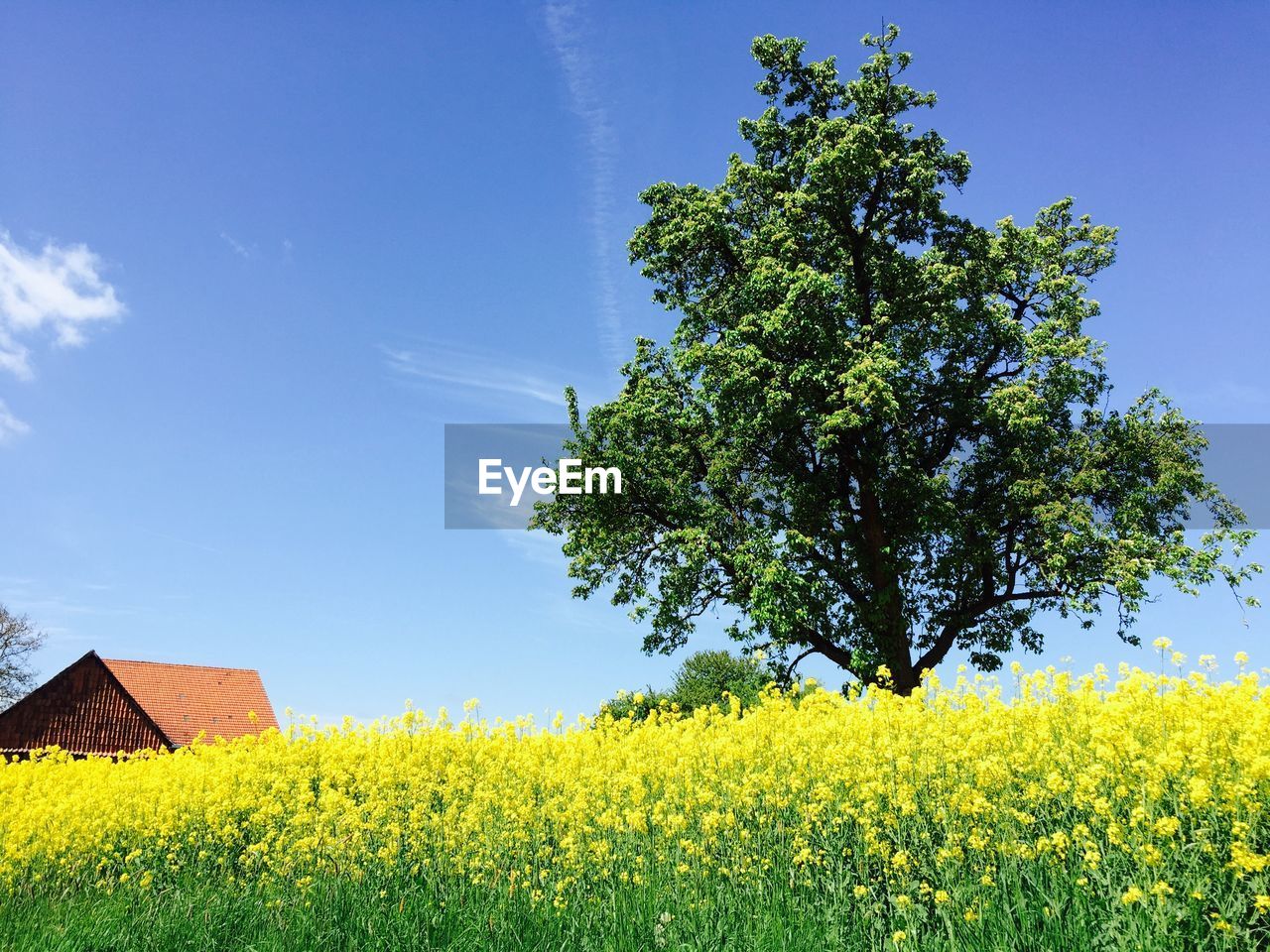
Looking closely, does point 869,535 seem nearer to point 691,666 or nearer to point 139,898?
point 691,666

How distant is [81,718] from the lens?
103 feet

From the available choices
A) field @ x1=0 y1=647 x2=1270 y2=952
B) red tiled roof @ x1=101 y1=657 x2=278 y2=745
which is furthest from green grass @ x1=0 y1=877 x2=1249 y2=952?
red tiled roof @ x1=101 y1=657 x2=278 y2=745

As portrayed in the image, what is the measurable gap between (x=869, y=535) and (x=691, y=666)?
9416 mm

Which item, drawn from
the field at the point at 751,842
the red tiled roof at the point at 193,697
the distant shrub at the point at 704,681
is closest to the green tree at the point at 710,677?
the distant shrub at the point at 704,681

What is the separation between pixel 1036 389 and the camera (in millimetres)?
19312

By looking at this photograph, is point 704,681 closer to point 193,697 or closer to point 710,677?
point 710,677

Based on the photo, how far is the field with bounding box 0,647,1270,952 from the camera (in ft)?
17.9

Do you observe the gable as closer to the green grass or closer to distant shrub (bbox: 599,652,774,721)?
distant shrub (bbox: 599,652,774,721)

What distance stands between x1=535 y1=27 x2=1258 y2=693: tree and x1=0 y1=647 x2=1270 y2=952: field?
9847 mm

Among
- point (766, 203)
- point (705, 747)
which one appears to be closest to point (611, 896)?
point (705, 747)

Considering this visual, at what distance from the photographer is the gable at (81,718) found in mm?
30469

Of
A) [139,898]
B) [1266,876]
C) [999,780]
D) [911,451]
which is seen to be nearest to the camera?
[1266,876]

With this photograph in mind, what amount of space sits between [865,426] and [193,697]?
31.1 m

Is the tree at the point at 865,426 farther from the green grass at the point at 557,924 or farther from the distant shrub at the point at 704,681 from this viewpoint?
the green grass at the point at 557,924
